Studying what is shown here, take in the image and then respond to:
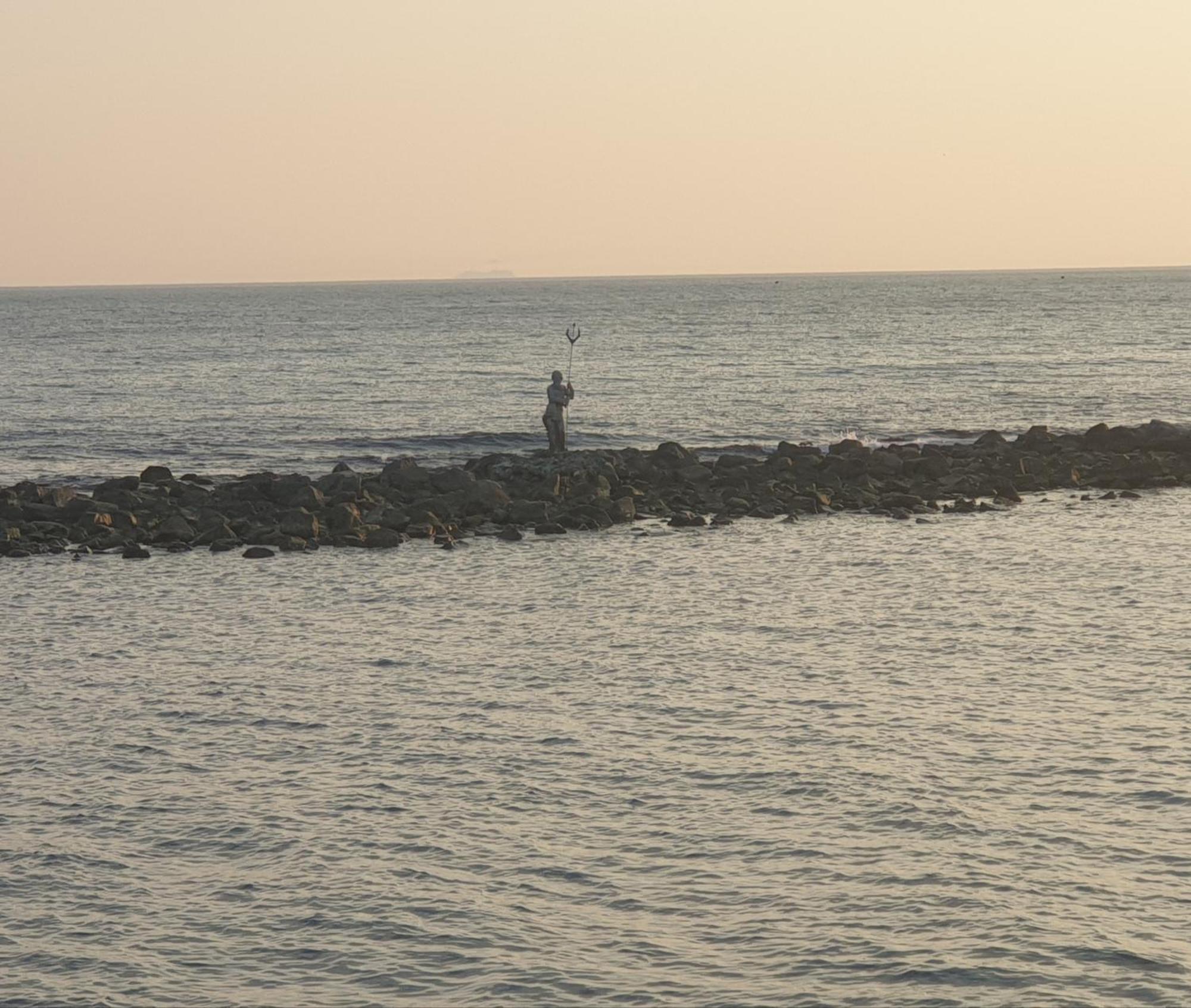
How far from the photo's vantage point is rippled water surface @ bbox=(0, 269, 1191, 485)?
46.5 metres

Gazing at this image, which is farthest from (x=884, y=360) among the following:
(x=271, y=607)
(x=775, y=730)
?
(x=775, y=730)

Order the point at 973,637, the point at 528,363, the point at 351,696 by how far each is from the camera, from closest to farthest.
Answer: the point at 351,696
the point at 973,637
the point at 528,363

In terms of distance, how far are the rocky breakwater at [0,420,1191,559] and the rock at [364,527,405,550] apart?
29mm

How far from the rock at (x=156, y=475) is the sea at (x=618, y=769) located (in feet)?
28.3

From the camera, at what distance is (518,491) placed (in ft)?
104

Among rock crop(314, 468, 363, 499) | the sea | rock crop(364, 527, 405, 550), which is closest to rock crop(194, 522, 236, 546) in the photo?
the sea

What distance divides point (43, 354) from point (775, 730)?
86.4 meters

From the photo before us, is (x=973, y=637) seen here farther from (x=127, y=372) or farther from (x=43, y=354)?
(x=43, y=354)

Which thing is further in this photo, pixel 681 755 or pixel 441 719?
pixel 441 719

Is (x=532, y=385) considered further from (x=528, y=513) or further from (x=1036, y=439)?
(x=528, y=513)

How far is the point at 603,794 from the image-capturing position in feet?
44.1

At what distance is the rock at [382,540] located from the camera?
27.5 metres

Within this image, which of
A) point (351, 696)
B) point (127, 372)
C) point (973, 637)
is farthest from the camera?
point (127, 372)

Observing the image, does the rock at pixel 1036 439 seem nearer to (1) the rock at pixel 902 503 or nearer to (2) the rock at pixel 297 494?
(1) the rock at pixel 902 503
